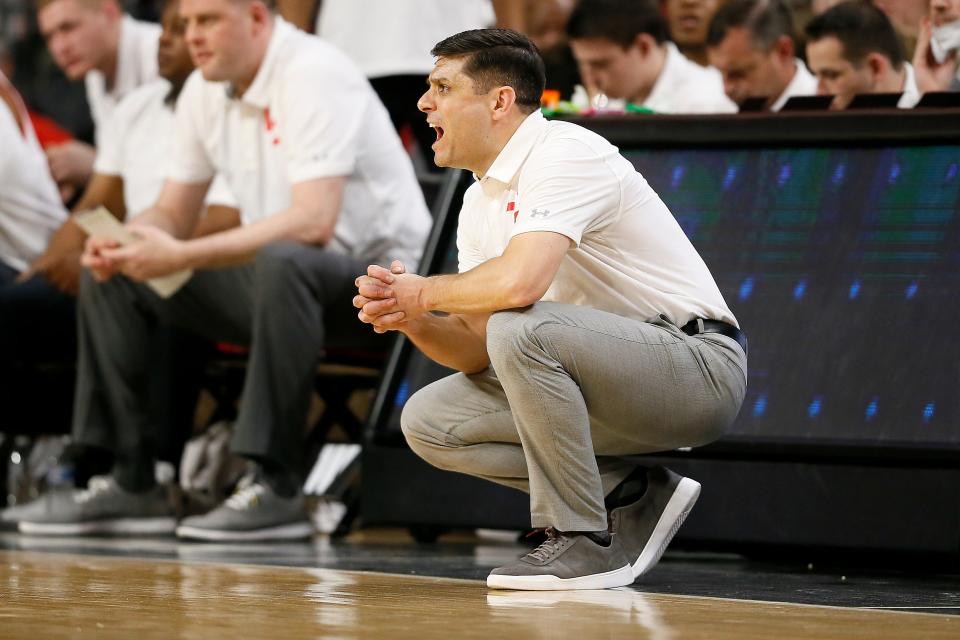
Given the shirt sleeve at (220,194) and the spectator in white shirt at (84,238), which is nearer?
the spectator in white shirt at (84,238)

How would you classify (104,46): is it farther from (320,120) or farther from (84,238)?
(320,120)

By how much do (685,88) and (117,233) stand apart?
188 centimetres

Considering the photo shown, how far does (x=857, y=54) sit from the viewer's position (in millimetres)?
4289

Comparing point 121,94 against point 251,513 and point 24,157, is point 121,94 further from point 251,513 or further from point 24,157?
point 251,513

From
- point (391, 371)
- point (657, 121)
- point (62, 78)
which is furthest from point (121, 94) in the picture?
point (657, 121)

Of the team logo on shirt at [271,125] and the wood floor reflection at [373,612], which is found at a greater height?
the team logo on shirt at [271,125]

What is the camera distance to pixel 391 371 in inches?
164

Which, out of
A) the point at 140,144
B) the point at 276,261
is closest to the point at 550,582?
the point at 276,261

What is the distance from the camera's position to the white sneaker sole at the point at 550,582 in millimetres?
2900

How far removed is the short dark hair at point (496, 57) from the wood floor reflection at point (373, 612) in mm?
1006

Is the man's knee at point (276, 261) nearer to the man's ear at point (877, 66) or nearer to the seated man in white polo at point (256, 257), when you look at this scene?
the seated man in white polo at point (256, 257)

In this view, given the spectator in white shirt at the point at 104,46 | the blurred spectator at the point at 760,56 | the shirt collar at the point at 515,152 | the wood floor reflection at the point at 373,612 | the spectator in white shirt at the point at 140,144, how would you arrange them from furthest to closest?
1. the spectator in white shirt at the point at 104,46
2. the spectator in white shirt at the point at 140,144
3. the blurred spectator at the point at 760,56
4. the shirt collar at the point at 515,152
5. the wood floor reflection at the point at 373,612

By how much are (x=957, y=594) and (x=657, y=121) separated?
Answer: 146 cm

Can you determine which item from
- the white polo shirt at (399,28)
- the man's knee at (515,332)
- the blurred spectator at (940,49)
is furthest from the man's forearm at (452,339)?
the white polo shirt at (399,28)
